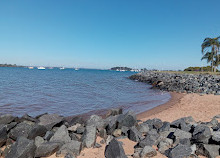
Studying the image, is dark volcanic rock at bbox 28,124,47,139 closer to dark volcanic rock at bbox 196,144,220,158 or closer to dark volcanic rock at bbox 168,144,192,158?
dark volcanic rock at bbox 168,144,192,158

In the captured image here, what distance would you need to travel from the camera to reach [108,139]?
567 centimetres

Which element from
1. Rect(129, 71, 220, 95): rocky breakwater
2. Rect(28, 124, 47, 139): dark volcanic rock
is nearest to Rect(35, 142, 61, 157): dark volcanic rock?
Rect(28, 124, 47, 139): dark volcanic rock

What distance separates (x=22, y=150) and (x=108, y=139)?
9.17 feet

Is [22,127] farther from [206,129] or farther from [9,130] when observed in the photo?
[206,129]

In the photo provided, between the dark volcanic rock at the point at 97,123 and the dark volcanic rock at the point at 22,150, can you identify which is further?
the dark volcanic rock at the point at 97,123

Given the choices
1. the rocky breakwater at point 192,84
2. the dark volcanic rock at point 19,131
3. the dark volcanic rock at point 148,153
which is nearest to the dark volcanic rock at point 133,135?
the dark volcanic rock at point 148,153

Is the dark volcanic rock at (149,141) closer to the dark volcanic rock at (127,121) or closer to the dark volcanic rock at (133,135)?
the dark volcanic rock at (133,135)

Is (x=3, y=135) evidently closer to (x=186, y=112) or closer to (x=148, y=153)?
(x=148, y=153)

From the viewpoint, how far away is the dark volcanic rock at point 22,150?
4.25 meters

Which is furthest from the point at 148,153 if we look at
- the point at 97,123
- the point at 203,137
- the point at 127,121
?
the point at 97,123

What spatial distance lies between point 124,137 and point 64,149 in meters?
2.31

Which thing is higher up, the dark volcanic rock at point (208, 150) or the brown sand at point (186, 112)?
the dark volcanic rock at point (208, 150)

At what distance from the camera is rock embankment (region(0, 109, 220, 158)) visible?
441 cm

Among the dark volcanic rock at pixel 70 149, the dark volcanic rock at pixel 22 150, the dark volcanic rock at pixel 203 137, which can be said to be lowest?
the dark volcanic rock at pixel 70 149
